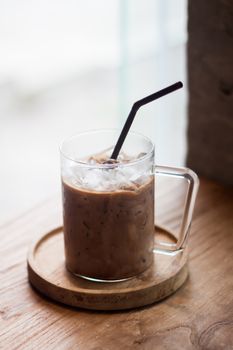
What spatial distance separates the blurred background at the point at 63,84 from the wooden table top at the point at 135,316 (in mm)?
1055

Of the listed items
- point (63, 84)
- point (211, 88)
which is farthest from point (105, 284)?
point (63, 84)

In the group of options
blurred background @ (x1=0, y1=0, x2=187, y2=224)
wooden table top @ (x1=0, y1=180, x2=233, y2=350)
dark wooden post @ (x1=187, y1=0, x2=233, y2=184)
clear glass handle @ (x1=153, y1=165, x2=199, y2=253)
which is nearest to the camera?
wooden table top @ (x1=0, y1=180, x2=233, y2=350)

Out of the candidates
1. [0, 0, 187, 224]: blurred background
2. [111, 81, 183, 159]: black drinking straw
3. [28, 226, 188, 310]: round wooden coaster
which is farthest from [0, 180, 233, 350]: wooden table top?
[0, 0, 187, 224]: blurred background

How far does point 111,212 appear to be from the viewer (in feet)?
3.06

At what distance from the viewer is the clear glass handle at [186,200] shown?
100cm

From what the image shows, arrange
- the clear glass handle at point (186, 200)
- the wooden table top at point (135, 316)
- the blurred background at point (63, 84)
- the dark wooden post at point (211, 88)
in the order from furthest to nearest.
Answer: the blurred background at point (63, 84) → the dark wooden post at point (211, 88) → the clear glass handle at point (186, 200) → the wooden table top at point (135, 316)

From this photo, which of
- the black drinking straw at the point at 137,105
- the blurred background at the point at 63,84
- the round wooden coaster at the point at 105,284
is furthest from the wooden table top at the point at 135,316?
the blurred background at the point at 63,84

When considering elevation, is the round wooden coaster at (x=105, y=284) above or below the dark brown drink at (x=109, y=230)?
below

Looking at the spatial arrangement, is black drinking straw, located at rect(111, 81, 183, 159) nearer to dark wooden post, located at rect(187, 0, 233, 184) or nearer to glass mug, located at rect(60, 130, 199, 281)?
glass mug, located at rect(60, 130, 199, 281)

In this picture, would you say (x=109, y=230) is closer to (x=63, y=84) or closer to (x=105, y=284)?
(x=105, y=284)

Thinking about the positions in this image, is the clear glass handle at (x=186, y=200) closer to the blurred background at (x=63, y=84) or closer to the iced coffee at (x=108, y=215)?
the iced coffee at (x=108, y=215)

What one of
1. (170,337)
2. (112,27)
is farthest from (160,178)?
(112,27)

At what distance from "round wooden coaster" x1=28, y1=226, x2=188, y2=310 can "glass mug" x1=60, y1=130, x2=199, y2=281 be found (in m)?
0.02

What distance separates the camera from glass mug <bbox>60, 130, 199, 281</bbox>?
36.7 inches
